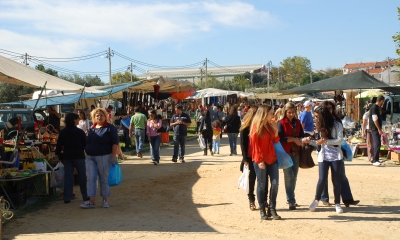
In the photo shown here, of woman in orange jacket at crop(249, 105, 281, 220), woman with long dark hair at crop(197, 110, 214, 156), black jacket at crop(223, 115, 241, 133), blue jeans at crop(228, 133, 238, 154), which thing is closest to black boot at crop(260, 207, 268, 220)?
woman in orange jacket at crop(249, 105, 281, 220)

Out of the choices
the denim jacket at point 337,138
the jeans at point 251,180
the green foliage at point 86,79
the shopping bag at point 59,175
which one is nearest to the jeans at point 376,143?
the denim jacket at point 337,138

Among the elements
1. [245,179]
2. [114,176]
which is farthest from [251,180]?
[114,176]

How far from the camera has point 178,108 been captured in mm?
15367

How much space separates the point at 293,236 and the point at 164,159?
10.2 meters

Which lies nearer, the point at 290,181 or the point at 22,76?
the point at 290,181

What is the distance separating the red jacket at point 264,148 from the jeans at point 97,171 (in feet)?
8.92

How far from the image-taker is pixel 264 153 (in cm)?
763

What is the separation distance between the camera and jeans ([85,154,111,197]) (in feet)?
29.1

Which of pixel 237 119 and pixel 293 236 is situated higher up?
pixel 237 119

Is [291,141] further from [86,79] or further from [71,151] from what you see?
[86,79]

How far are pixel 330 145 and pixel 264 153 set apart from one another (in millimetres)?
1111

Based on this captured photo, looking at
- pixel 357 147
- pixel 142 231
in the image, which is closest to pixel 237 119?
pixel 357 147

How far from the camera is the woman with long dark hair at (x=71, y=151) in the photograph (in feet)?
30.8

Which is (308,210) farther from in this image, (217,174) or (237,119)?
(237,119)
